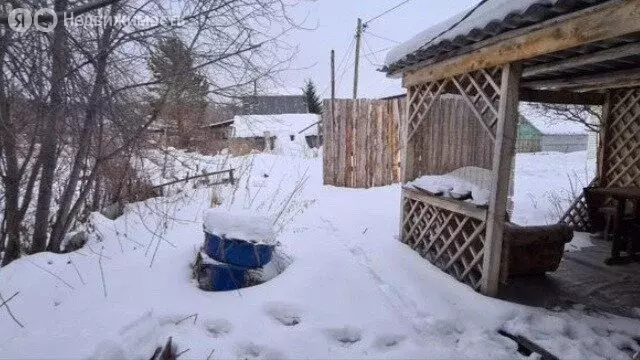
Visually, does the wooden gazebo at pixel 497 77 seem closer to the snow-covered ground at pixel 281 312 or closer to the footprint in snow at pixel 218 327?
the snow-covered ground at pixel 281 312

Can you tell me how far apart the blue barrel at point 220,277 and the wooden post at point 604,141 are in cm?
598

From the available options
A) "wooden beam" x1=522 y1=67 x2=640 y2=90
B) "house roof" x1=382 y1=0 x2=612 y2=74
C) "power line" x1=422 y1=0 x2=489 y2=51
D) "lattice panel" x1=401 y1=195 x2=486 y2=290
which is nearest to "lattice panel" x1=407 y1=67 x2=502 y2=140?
"house roof" x1=382 y1=0 x2=612 y2=74

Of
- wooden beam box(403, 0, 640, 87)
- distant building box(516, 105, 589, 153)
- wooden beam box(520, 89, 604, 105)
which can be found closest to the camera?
wooden beam box(403, 0, 640, 87)

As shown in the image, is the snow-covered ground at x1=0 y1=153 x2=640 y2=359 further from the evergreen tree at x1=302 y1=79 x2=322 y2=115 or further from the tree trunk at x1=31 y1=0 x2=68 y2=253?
the evergreen tree at x1=302 y1=79 x2=322 y2=115

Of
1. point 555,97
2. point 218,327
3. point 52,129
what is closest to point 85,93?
point 52,129

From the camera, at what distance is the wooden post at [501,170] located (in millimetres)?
3316

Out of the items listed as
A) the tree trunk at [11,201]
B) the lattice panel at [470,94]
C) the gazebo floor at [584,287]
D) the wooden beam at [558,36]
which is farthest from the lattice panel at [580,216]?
the tree trunk at [11,201]

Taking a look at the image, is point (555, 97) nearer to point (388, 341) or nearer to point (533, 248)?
point (533, 248)

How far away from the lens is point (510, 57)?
3145mm

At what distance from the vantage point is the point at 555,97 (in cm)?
512

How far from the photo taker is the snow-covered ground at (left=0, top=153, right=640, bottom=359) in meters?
2.55

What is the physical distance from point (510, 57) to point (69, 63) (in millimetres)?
3680

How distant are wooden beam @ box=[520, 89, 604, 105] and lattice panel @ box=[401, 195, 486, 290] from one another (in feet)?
6.53

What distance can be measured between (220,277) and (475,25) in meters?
3.04
